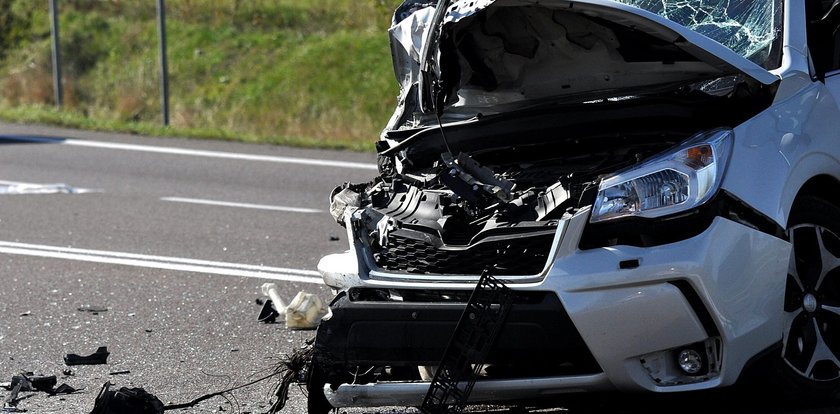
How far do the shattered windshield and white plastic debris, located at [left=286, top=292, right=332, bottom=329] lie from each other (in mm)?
2428

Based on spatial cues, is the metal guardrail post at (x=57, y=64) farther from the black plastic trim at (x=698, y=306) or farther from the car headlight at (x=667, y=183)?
the black plastic trim at (x=698, y=306)

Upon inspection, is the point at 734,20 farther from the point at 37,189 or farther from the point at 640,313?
the point at 37,189

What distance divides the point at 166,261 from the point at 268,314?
1.95 meters

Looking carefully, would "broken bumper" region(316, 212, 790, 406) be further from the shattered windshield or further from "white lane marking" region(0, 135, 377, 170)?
"white lane marking" region(0, 135, 377, 170)

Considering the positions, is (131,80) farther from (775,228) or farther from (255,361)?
(775,228)

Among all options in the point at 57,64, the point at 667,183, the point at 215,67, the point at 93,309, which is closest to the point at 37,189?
the point at 93,309

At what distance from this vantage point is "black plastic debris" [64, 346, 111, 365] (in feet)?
22.2

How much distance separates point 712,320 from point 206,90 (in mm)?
19307

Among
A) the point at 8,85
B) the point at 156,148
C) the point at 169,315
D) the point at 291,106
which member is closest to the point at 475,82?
the point at 169,315

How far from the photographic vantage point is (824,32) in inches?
236

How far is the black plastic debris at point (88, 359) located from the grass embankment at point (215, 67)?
386 inches

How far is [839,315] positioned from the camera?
5.48 m

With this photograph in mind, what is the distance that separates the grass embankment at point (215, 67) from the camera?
63.2ft

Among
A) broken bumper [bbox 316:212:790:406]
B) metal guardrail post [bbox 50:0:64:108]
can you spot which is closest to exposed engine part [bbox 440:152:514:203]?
broken bumper [bbox 316:212:790:406]
